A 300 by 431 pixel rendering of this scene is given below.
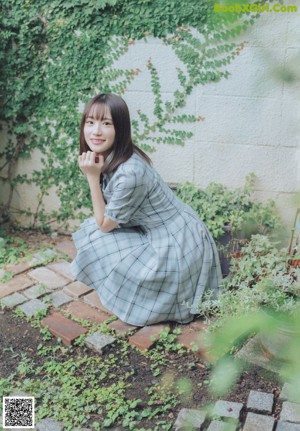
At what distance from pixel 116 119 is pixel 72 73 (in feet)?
4.35

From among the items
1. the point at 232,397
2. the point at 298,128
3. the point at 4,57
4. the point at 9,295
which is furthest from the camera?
the point at 4,57

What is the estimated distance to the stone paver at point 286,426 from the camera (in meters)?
2.18

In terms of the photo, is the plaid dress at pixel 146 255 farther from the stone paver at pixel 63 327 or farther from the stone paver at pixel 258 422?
the stone paver at pixel 258 422

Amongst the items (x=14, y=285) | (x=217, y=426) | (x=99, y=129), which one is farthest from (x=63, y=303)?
(x=217, y=426)

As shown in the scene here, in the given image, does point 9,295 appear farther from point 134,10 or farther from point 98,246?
point 134,10

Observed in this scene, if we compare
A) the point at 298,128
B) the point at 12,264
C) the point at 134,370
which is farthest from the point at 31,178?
the point at 298,128

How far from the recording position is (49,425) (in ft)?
7.56

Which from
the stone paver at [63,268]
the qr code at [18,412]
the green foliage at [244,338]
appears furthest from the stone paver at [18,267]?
the green foliage at [244,338]

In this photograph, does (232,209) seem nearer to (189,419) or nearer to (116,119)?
(116,119)

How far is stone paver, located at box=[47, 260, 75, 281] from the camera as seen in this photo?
11.9 ft

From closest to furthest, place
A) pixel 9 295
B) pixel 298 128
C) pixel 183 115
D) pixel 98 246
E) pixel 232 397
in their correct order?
pixel 298 128 < pixel 232 397 < pixel 98 246 < pixel 9 295 < pixel 183 115

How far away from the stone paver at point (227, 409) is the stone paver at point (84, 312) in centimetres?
102

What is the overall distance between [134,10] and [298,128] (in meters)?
3.10

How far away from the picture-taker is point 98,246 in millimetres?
3006
